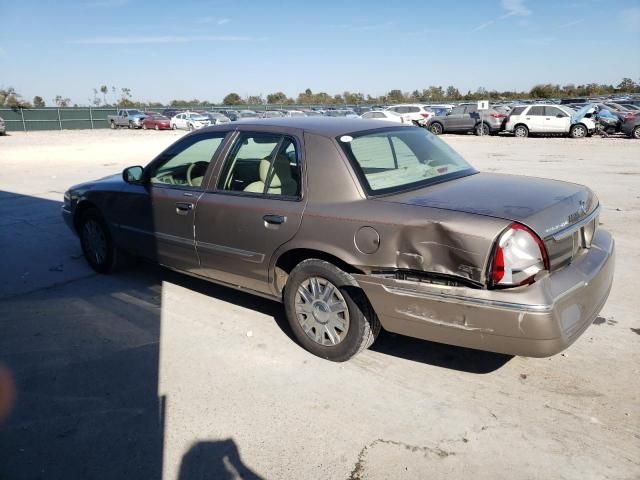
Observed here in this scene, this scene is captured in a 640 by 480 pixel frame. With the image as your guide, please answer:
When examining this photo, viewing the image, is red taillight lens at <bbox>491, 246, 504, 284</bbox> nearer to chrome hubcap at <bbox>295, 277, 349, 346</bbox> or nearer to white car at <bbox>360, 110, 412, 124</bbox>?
chrome hubcap at <bbox>295, 277, 349, 346</bbox>

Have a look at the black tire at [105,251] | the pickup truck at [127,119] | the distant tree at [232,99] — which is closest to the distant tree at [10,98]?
the pickup truck at [127,119]

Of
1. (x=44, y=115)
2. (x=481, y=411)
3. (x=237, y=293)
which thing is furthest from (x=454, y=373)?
(x=44, y=115)

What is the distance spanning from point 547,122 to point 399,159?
23957mm

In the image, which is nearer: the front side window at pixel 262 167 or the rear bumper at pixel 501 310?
the rear bumper at pixel 501 310

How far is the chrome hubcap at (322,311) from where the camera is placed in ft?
11.9

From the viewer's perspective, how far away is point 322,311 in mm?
3721

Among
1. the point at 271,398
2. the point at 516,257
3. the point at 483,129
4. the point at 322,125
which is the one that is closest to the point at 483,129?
the point at 483,129

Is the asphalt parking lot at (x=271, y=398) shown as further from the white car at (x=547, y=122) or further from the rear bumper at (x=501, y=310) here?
the white car at (x=547, y=122)

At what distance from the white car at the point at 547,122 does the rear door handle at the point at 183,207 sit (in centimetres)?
2434

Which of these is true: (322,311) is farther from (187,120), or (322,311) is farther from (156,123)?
(156,123)

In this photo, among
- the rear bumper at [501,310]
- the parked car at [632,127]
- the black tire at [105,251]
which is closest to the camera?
the rear bumper at [501,310]

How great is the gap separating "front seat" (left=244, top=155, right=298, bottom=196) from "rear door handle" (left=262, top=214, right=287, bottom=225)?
19 centimetres

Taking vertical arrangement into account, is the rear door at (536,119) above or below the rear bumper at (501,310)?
above

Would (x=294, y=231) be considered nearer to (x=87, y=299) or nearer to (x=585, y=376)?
(x=585, y=376)
